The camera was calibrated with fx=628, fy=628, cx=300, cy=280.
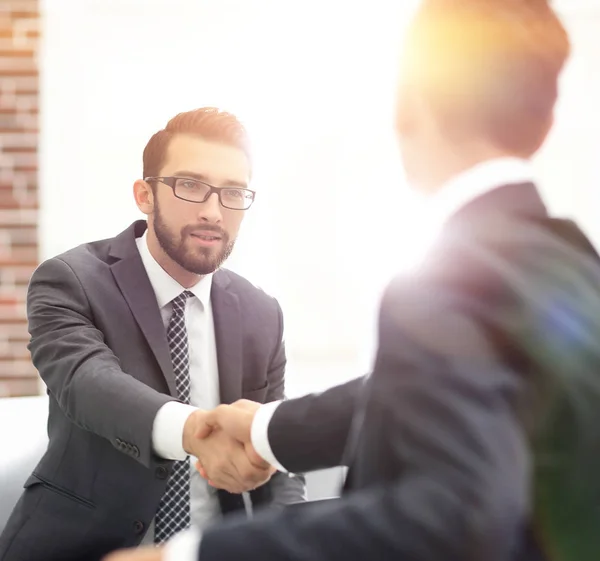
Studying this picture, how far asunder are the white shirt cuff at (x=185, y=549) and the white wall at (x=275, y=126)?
2732 millimetres

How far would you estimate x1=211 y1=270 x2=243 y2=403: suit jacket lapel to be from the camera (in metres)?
1.84

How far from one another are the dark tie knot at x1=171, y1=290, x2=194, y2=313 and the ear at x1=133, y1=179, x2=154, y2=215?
315mm

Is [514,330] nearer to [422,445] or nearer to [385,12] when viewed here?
[422,445]

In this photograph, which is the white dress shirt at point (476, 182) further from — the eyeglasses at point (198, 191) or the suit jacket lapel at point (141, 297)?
the eyeglasses at point (198, 191)

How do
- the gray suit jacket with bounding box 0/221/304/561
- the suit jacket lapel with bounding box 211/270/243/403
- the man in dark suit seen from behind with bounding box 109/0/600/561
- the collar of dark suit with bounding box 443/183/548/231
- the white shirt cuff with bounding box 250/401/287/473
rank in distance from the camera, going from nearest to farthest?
the man in dark suit seen from behind with bounding box 109/0/600/561 < the collar of dark suit with bounding box 443/183/548/231 < the white shirt cuff with bounding box 250/401/287/473 < the gray suit jacket with bounding box 0/221/304/561 < the suit jacket lapel with bounding box 211/270/243/403

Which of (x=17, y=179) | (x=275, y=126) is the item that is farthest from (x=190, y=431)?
(x=17, y=179)

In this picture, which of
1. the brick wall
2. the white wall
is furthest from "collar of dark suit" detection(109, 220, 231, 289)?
the brick wall

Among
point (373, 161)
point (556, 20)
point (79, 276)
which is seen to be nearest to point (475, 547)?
point (556, 20)

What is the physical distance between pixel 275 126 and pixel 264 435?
2583 mm

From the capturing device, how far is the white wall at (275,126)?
353 centimetres

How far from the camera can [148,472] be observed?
1.61m

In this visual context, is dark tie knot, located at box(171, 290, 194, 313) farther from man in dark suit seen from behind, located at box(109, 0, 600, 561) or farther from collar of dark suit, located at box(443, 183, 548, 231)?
collar of dark suit, located at box(443, 183, 548, 231)

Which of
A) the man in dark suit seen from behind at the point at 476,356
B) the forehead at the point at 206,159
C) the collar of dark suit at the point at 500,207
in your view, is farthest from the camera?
the forehead at the point at 206,159

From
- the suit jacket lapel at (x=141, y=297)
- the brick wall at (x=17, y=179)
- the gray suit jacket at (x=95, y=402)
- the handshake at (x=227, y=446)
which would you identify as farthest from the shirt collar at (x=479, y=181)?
the brick wall at (x=17, y=179)
